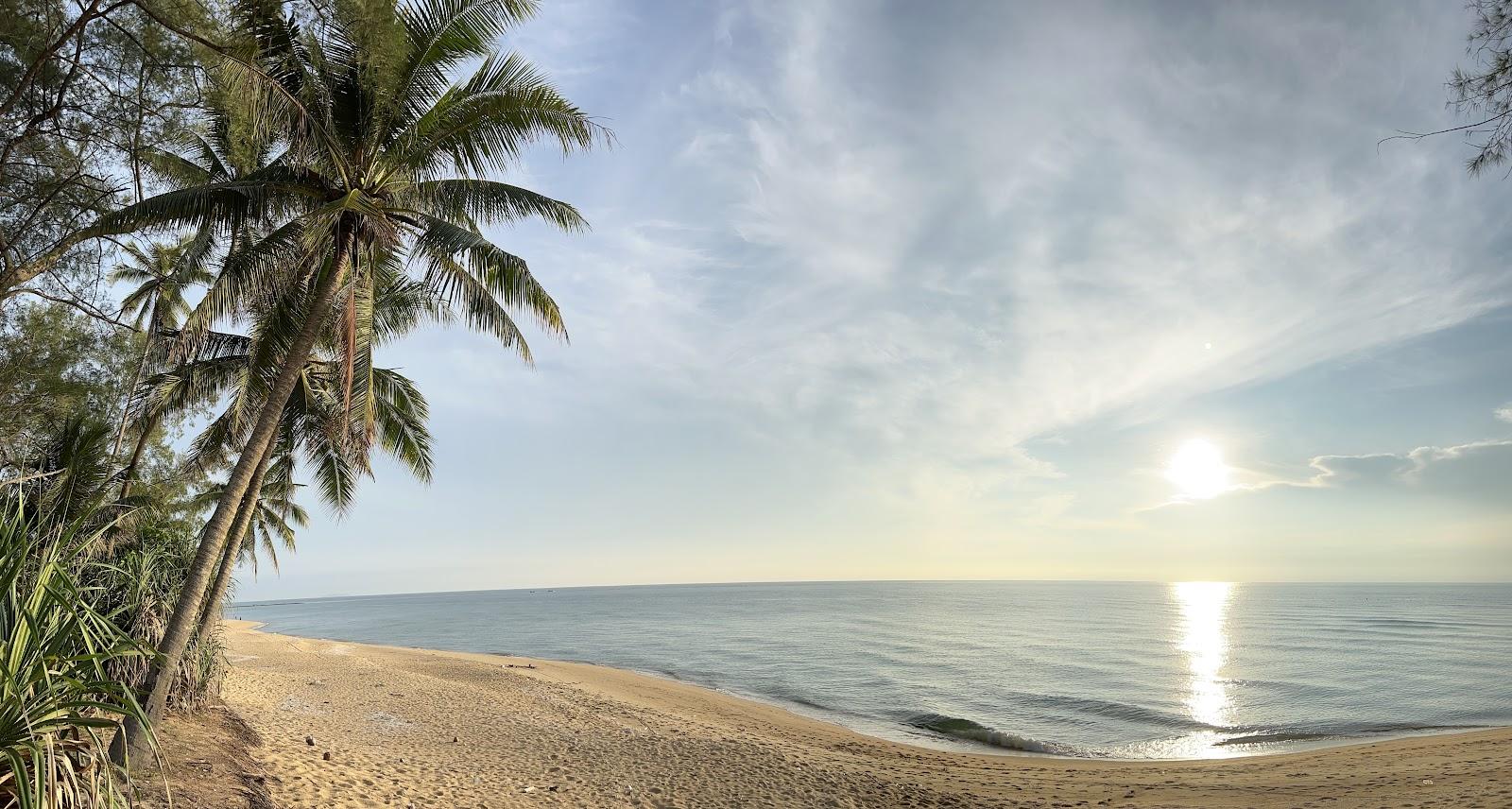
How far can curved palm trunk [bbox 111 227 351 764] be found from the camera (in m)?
7.65

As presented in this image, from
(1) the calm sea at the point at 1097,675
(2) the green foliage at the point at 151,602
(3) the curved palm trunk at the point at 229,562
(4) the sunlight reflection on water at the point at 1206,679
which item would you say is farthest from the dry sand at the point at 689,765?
(4) the sunlight reflection on water at the point at 1206,679

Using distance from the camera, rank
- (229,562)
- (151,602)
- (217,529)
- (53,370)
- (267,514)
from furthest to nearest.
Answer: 1. (267,514)
2. (53,370)
3. (229,562)
4. (151,602)
5. (217,529)

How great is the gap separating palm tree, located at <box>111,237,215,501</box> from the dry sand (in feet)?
18.2

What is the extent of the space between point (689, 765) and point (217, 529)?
7813 mm

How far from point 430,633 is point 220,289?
61135 mm

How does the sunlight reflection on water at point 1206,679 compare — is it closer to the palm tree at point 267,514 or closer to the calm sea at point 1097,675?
the calm sea at point 1097,675

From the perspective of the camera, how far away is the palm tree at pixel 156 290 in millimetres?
8398

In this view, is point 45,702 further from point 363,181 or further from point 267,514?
point 267,514

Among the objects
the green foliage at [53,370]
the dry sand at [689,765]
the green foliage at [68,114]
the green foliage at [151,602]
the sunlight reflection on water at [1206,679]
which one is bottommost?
the sunlight reflection on water at [1206,679]

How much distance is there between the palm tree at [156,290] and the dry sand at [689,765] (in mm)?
5548

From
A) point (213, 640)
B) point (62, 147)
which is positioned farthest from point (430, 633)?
point (62, 147)

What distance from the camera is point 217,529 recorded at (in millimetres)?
8133

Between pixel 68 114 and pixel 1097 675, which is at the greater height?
pixel 68 114

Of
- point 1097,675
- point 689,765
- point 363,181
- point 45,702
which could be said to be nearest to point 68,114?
point 363,181
